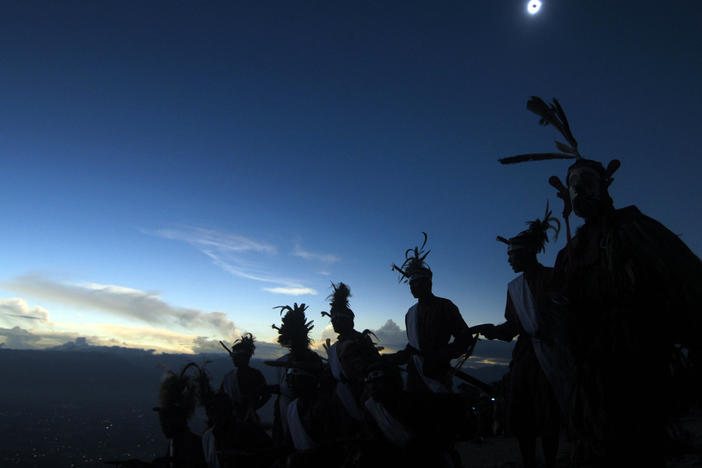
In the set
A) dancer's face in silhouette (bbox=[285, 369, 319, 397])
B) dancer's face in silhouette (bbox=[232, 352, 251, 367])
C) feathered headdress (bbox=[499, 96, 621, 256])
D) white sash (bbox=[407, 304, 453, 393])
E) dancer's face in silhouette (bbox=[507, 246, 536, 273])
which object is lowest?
dancer's face in silhouette (bbox=[232, 352, 251, 367])

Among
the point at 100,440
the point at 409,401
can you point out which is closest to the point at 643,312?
the point at 409,401

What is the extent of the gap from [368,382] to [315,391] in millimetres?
1310

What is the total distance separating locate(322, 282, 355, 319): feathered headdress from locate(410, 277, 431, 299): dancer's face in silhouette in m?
2.12

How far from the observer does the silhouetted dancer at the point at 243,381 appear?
7.62 m

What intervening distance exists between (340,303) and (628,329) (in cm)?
562

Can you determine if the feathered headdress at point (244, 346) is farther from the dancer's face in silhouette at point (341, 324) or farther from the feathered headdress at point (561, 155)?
the feathered headdress at point (561, 155)

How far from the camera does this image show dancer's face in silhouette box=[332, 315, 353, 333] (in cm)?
666

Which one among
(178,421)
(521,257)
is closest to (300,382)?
(178,421)

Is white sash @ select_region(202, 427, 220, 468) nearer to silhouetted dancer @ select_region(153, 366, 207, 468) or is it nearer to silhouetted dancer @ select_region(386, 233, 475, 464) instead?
silhouetted dancer @ select_region(153, 366, 207, 468)

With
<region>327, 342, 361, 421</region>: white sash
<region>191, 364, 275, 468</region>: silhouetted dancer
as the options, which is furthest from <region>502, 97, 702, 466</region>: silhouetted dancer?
<region>191, 364, 275, 468</region>: silhouetted dancer

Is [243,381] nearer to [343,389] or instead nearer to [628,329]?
[343,389]

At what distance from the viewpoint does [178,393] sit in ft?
18.7

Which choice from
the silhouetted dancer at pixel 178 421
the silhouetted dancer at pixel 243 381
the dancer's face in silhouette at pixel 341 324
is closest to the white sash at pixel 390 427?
the silhouetted dancer at pixel 178 421

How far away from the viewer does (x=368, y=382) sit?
11.1 feet
